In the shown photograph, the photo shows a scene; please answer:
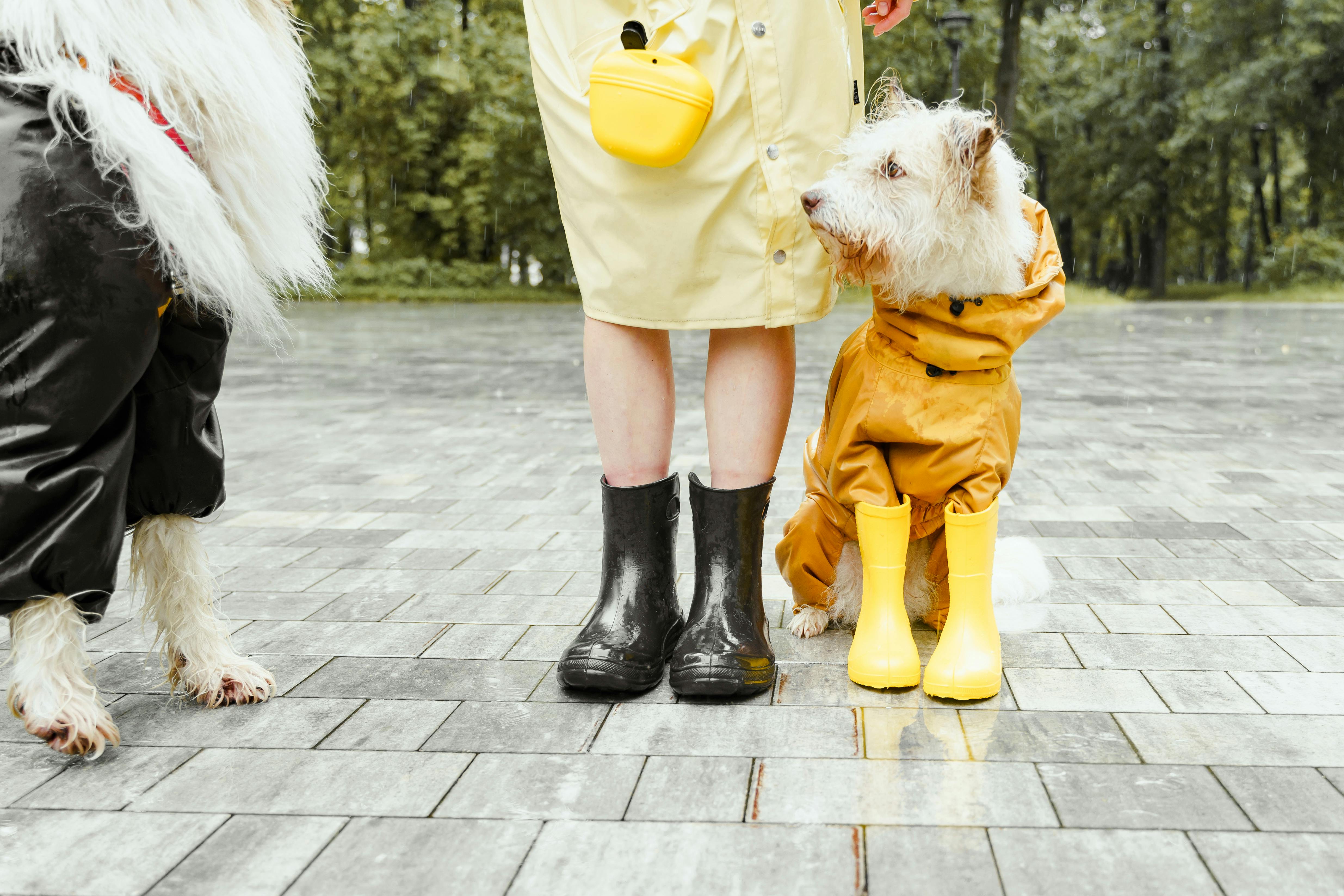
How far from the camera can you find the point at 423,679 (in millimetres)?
2566

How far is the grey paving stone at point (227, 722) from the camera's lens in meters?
2.21

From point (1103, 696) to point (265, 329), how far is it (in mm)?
1980

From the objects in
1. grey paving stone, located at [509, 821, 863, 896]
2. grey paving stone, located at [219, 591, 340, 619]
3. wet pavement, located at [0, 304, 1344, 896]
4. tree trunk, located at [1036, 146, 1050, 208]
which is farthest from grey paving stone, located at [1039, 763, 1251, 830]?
tree trunk, located at [1036, 146, 1050, 208]

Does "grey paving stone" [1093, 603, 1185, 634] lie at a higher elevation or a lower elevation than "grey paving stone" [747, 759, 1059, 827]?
lower

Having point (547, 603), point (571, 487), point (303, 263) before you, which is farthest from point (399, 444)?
point (303, 263)

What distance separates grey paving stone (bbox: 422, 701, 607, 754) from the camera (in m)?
2.16

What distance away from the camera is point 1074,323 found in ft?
55.4

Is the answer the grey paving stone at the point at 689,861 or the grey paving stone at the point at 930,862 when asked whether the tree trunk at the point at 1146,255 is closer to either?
the grey paving stone at the point at 930,862

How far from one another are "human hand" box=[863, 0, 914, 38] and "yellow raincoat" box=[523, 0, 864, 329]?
0.35 m

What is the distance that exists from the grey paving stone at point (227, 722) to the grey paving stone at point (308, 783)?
0.19 ft

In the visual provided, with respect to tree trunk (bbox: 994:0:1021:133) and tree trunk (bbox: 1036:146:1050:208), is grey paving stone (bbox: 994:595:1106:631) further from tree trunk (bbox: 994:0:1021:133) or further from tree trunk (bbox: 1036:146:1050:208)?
tree trunk (bbox: 1036:146:1050:208)

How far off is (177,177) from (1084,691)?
2.15 m

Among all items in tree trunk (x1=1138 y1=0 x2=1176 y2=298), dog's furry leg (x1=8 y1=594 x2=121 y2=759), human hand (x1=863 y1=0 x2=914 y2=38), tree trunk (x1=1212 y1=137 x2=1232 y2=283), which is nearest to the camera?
dog's furry leg (x1=8 y1=594 x2=121 y2=759)

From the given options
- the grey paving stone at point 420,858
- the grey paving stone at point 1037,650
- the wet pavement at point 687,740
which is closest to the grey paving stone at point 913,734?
the wet pavement at point 687,740
